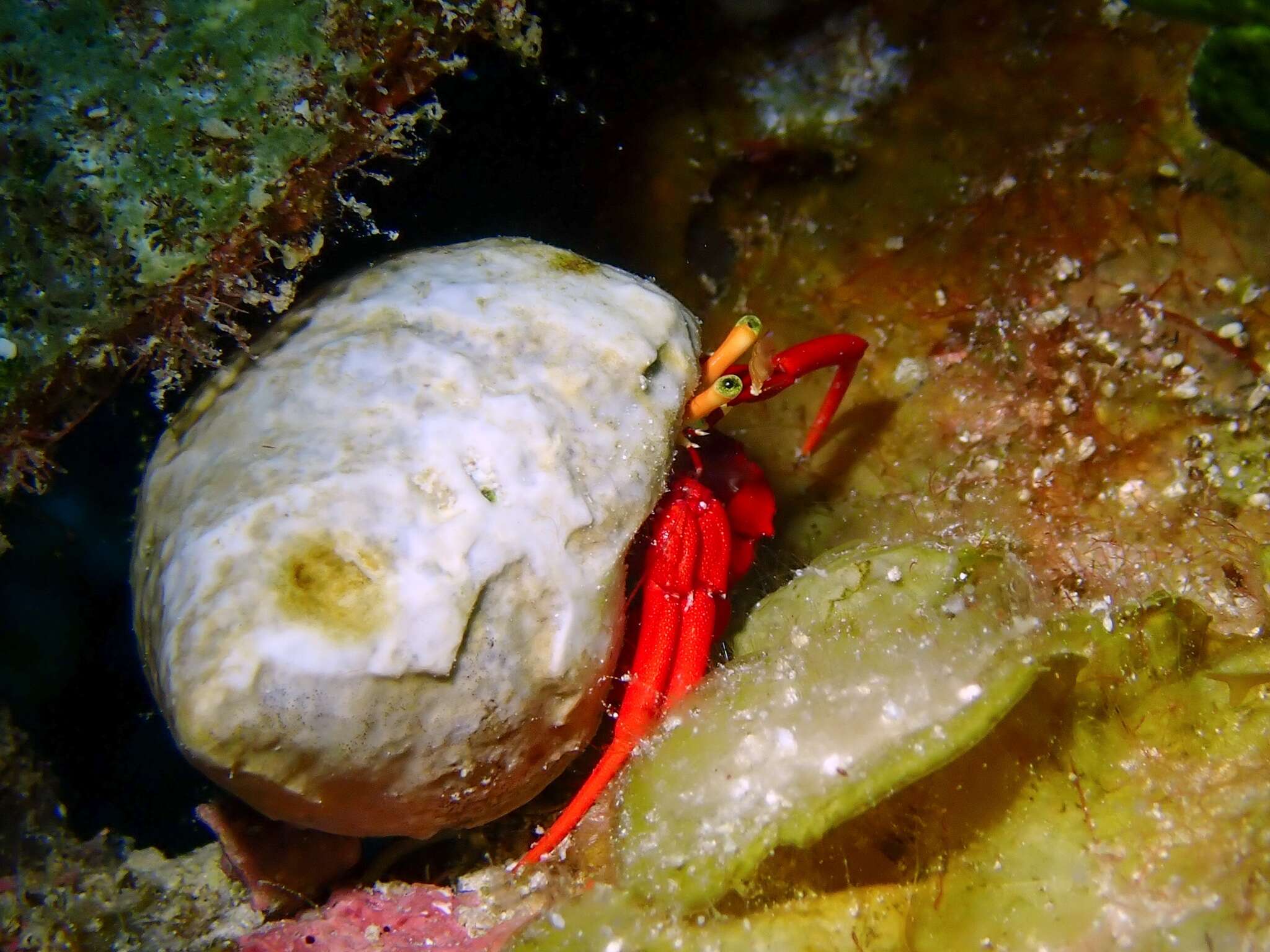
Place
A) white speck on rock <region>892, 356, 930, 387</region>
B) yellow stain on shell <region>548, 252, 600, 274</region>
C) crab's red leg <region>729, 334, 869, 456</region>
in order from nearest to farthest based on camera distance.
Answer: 1. yellow stain on shell <region>548, 252, 600, 274</region>
2. crab's red leg <region>729, 334, 869, 456</region>
3. white speck on rock <region>892, 356, 930, 387</region>

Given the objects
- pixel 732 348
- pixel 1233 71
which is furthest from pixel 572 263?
pixel 1233 71

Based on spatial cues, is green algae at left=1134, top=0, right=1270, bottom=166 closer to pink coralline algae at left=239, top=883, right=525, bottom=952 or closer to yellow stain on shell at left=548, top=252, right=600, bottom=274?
yellow stain on shell at left=548, top=252, right=600, bottom=274

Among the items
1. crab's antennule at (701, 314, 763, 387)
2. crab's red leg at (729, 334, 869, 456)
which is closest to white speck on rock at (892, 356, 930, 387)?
crab's red leg at (729, 334, 869, 456)

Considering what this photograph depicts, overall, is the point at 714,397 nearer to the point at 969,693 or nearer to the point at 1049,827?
the point at 969,693

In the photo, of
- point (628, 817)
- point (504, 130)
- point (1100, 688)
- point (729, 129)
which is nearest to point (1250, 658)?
point (1100, 688)

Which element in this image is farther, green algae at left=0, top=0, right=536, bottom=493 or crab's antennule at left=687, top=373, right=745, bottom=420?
crab's antennule at left=687, top=373, right=745, bottom=420

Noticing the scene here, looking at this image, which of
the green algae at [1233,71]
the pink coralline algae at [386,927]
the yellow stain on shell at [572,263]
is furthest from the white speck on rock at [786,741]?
the green algae at [1233,71]
